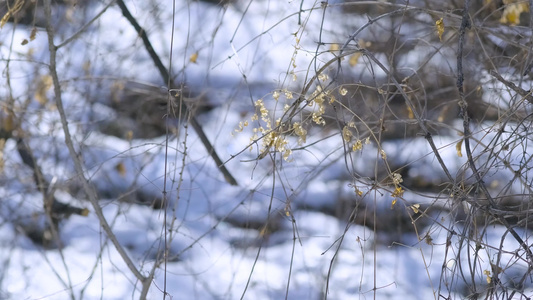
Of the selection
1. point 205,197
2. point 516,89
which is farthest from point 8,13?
point 205,197

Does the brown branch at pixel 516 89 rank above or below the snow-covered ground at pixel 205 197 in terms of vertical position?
below

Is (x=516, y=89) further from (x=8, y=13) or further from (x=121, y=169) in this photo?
(x=121, y=169)

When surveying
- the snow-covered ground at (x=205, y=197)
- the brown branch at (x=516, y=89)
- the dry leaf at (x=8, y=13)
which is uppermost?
the snow-covered ground at (x=205, y=197)

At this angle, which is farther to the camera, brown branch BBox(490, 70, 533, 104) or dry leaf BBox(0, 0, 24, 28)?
dry leaf BBox(0, 0, 24, 28)

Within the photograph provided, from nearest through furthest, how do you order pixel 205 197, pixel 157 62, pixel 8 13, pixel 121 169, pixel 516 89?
pixel 516 89
pixel 8 13
pixel 157 62
pixel 205 197
pixel 121 169

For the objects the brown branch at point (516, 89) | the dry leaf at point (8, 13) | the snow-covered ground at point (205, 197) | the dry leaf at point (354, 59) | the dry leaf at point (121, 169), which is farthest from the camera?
the dry leaf at point (121, 169)

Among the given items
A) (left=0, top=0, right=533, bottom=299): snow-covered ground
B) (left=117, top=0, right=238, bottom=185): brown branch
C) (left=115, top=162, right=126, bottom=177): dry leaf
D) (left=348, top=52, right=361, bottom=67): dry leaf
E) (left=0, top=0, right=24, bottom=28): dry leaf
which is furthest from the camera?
(left=115, top=162, right=126, bottom=177): dry leaf

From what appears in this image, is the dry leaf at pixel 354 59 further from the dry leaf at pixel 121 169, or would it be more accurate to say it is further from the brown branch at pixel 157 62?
the dry leaf at pixel 121 169

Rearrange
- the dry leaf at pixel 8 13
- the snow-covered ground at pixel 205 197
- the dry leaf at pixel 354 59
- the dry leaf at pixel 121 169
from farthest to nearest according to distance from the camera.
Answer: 1. the dry leaf at pixel 121 169
2. the snow-covered ground at pixel 205 197
3. the dry leaf at pixel 354 59
4. the dry leaf at pixel 8 13

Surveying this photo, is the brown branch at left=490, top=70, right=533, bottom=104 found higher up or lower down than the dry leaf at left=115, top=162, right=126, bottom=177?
lower down

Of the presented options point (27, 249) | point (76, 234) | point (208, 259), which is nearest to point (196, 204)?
point (208, 259)

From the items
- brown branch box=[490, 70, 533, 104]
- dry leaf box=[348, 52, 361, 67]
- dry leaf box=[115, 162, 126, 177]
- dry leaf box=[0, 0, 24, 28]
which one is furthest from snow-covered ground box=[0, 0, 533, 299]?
brown branch box=[490, 70, 533, 104]

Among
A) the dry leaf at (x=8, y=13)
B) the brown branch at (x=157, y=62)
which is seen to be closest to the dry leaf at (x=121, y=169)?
the brown branch at (x=157, y=62)

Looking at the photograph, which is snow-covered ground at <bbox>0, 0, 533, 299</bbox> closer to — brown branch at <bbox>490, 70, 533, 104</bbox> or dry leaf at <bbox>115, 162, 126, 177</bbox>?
dry leaf at <bbox>115, 162, 126, 177</bbox>
